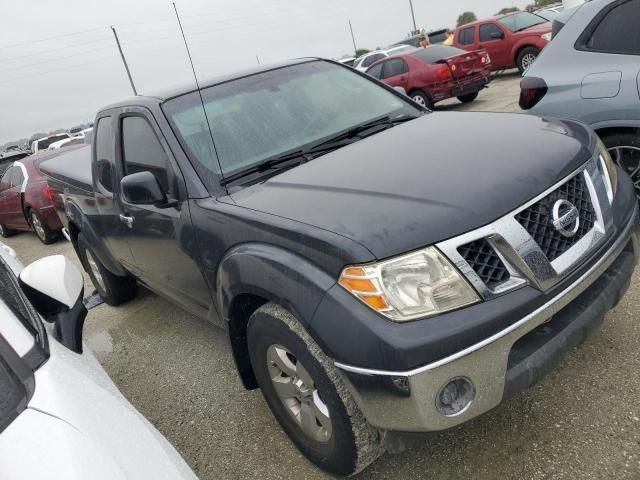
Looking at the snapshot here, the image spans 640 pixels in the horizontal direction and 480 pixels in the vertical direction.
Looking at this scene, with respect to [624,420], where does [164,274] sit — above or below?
above

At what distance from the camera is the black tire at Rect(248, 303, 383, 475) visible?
1908 millimetres

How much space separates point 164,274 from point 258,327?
129 cm

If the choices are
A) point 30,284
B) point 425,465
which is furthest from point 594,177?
point 30,284

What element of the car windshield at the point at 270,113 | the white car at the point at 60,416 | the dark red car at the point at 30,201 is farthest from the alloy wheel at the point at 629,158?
the dark red car at the point at 30,201

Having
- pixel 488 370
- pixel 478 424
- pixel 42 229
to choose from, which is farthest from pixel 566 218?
pixel 42 229

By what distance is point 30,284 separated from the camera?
1.96m

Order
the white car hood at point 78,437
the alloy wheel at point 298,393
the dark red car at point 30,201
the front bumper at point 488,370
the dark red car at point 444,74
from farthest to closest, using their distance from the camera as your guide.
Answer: the dark red car at point 444,74 → the dark red car at point 30,201 → the alloy wheel at point 298,393 → the front bumper at point 488,370 → the white car hood at point 78,437

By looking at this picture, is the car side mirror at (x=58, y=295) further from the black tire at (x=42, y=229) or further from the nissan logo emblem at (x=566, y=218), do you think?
the black tire at (x=42, y=229)

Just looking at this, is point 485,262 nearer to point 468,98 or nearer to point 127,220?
point 127,220

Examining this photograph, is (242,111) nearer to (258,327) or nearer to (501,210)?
(258,327)

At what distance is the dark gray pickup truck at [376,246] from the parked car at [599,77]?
1.01m

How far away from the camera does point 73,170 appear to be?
4777 mm

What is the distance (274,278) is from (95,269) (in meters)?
3.49

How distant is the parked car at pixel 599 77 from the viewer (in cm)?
324
